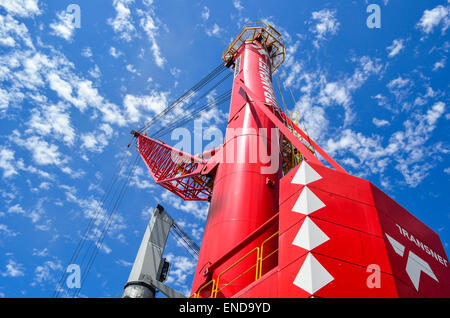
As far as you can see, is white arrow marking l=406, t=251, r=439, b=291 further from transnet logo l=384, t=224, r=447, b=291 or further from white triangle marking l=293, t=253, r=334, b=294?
white triangle marking l=293, t=253, r=334, b=294

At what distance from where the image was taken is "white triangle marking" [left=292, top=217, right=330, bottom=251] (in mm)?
5637

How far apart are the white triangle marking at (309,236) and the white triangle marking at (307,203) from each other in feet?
0.76

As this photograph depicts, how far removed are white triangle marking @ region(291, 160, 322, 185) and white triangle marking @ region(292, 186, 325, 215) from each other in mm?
221

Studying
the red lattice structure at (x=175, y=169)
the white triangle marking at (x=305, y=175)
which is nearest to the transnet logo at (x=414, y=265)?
the white triangle marking at (x=305, y=175)

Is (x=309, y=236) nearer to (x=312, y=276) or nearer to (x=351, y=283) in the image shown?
(x=312, y=276)

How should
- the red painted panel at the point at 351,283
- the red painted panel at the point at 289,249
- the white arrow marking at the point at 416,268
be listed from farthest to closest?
the white arrow marking at the point at 416,268
the red painted panel at the point at 289,249
the red painted panel at the point at 351,283

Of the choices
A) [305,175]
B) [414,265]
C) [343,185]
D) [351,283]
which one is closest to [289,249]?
[351,283]

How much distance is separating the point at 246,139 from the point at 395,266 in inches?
378

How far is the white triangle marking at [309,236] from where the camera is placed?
18.5 ft

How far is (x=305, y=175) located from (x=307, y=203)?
740 millimetres

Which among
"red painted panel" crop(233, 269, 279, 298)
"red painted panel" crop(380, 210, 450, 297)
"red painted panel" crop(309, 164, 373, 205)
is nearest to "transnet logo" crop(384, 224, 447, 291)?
"red painted panel" crop(380, 210, 450, 297)

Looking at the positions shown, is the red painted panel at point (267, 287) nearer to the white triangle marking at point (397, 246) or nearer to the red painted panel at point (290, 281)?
the red painted panel at point (290, 281)

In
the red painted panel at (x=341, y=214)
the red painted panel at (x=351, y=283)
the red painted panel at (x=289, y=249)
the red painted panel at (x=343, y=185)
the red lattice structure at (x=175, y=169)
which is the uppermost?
the red lattice structure at (x=175, y=169)
